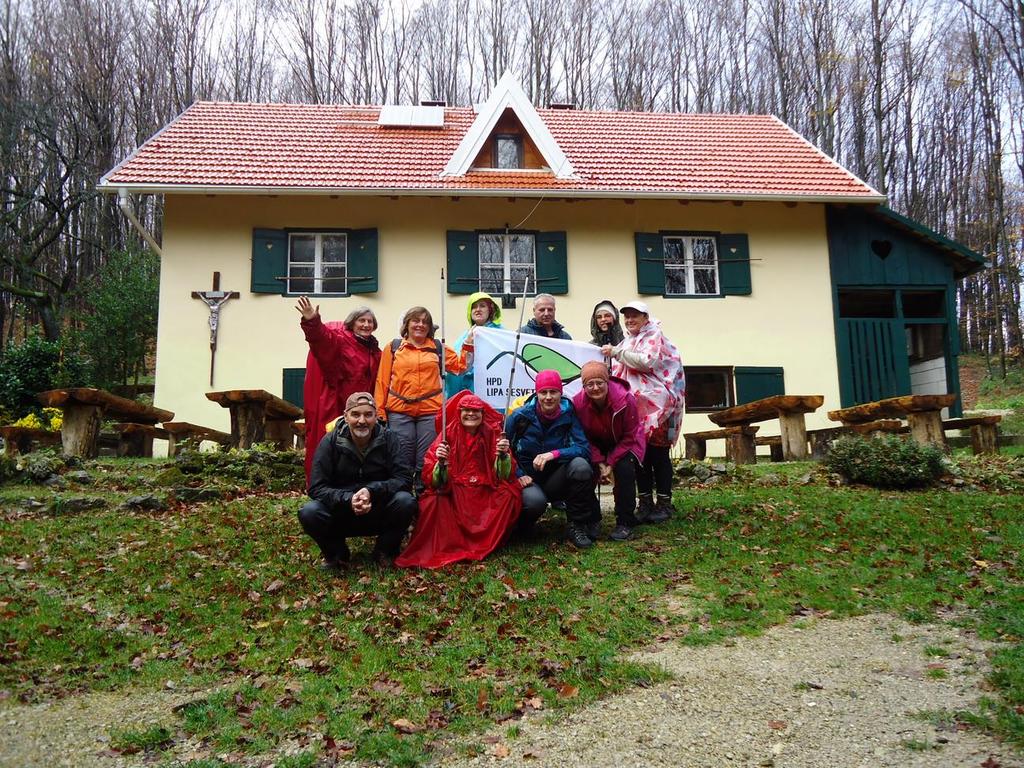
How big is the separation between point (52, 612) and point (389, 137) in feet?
41.2

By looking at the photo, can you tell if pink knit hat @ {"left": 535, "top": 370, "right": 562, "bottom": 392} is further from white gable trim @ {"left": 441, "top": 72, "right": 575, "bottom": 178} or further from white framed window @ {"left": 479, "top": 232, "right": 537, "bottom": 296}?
white gable trim @ {"left": 441, "top": 72, "right": 575, "bottom": 178}

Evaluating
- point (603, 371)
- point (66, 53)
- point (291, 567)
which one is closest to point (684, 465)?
point (603, 371)

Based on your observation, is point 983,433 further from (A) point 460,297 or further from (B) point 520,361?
(A) point 460,297

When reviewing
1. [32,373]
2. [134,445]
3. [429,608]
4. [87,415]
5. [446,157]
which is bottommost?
[429,608]

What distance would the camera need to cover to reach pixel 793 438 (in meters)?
10.4

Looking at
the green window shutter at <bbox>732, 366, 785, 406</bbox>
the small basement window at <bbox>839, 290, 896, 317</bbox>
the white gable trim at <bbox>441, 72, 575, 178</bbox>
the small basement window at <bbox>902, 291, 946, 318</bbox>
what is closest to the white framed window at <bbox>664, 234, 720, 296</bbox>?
the green window shutter at <bbox>732, 366, 785, 406</bbox>

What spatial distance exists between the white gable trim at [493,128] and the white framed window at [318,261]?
2379mm

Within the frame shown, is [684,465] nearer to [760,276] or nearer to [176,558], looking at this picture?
[176,558]

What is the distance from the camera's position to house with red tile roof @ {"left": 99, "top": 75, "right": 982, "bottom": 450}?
1341cm

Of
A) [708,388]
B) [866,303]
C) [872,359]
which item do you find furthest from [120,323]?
[866,303]

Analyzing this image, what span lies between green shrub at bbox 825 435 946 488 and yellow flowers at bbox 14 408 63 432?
12636 mm

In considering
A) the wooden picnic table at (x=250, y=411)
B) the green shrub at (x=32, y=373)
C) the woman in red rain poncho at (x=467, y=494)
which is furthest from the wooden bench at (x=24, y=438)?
the woman in red rain poncho at (x=467, y=494)

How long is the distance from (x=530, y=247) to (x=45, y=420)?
9.56 metres

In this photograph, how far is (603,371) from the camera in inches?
231
